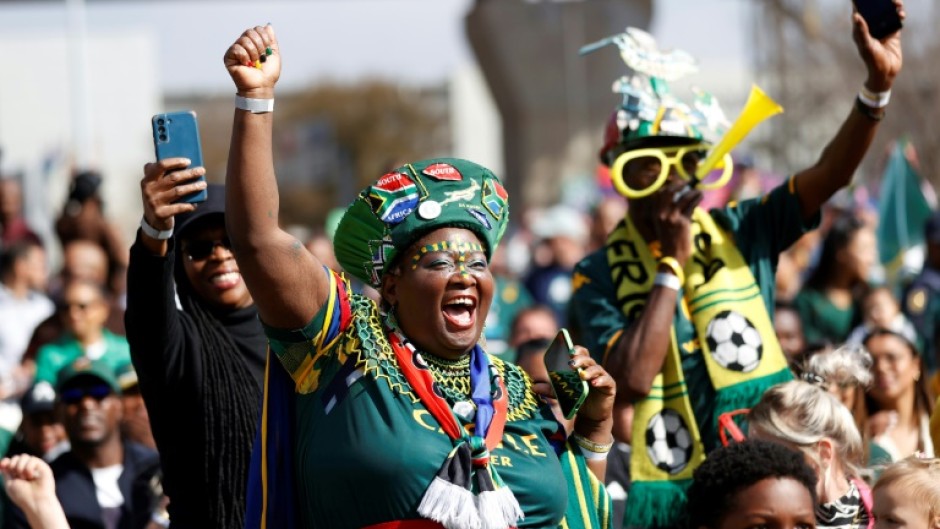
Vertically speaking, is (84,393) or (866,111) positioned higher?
(866,111)

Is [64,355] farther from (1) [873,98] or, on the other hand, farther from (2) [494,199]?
(2) [494,199]

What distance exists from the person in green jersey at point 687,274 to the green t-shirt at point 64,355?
3500mm

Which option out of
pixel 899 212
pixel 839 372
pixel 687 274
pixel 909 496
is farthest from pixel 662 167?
pixel 899 212

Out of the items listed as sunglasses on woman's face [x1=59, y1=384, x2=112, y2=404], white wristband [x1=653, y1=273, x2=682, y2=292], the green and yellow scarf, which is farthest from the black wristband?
sunglasses on woman's face [x1=59, y1=384, x2=112, y2=404]

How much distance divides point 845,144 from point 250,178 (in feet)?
7.89

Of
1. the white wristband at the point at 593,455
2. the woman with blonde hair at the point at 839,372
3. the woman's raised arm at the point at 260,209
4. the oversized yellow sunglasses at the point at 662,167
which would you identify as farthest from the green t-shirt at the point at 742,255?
Result: the woman's raised arm at the point at 260,209

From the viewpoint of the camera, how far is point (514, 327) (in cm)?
935

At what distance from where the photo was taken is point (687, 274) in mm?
5566

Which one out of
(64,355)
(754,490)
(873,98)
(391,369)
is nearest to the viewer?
(391,369)

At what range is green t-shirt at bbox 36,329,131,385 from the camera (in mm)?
8391

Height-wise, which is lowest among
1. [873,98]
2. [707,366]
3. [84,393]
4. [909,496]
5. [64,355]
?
[64,355]

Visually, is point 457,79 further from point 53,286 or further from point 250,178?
point 250,178

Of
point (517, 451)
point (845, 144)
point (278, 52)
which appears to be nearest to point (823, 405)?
point (845, 144)

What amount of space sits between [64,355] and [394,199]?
504 centimetres
